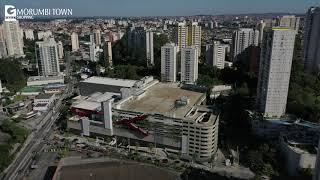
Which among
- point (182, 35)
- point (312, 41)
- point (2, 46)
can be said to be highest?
point (182, 35)

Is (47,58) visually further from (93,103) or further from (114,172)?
(114,172)

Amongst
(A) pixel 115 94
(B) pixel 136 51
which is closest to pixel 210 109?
(A) pixel 115 94

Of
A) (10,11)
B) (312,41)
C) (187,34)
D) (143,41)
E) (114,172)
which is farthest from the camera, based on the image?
(187,34)

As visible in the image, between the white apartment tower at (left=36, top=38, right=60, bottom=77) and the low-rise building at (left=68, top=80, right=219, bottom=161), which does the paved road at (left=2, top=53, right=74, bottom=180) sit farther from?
the white apartment tower at (left=36, top=38, right=60, bottom=77)

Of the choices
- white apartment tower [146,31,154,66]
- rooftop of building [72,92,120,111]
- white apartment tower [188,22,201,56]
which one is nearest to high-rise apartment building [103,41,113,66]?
white apartment tower [146,31,154,66]

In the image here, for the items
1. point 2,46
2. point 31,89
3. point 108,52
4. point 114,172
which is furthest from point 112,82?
point 2,46

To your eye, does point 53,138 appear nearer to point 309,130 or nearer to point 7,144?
point 7,144

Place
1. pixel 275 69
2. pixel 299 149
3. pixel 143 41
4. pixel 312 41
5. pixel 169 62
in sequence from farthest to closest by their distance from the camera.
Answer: pixel 143 41 → pixel 169 62 → pixel 312 41 → pixel 275 69 → pixel 299 149
